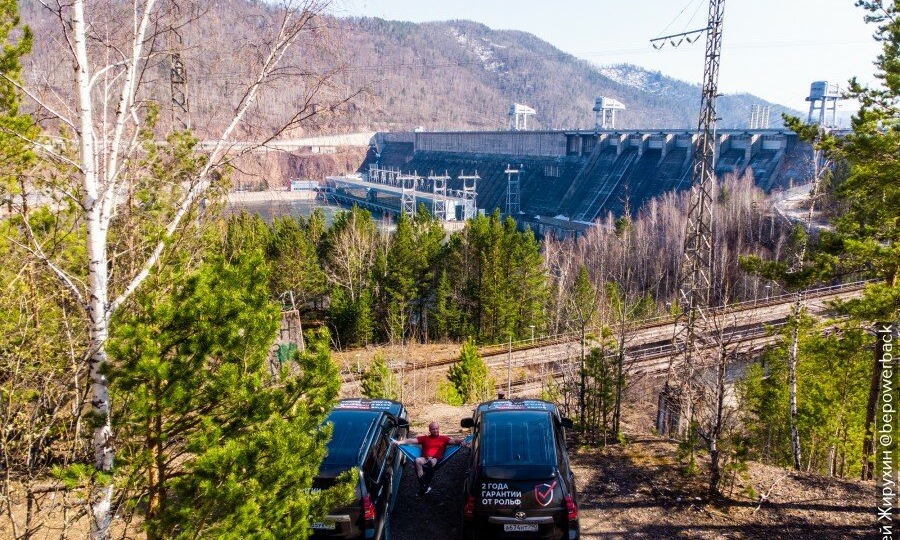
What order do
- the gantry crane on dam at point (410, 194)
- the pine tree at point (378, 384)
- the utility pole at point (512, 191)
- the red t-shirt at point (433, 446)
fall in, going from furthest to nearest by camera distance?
the utility pole at point (512, 191) → the gantry crane on dam at point (410, 194) → the pine tree at point (378, 384) → the red t-shirt at point (433, 446)

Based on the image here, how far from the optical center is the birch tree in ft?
13.8

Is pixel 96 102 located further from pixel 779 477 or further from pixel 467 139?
pixel 467 139

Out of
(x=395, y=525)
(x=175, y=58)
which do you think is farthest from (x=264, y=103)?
(x=395, y=525)

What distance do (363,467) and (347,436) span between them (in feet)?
2.11

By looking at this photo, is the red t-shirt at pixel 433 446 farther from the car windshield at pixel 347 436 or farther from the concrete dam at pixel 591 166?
the concrete dam at pixel 591 166

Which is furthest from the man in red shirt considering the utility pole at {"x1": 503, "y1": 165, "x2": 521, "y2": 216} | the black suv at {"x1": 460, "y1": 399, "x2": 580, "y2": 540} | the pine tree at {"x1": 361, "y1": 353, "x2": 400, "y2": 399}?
the utility pole at {"x1": 503, "y1": 165, "x2": 521, "y2": 216}

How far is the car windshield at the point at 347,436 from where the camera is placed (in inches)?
260

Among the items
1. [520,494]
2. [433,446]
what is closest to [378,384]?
[433,446]

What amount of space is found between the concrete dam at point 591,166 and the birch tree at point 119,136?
49529 mm

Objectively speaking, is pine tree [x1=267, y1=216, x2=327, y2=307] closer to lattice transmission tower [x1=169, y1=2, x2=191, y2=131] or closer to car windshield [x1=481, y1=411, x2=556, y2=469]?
car windshield [x1=481, y1=411, x2=556, y2=469]

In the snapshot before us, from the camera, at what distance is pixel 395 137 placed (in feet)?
368

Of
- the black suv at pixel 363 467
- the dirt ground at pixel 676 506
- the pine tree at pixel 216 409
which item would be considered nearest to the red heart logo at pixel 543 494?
the dirt ground at pixel 676 506

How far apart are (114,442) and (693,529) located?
252 inches

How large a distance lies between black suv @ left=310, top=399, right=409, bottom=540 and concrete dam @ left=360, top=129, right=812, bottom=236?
155ft
